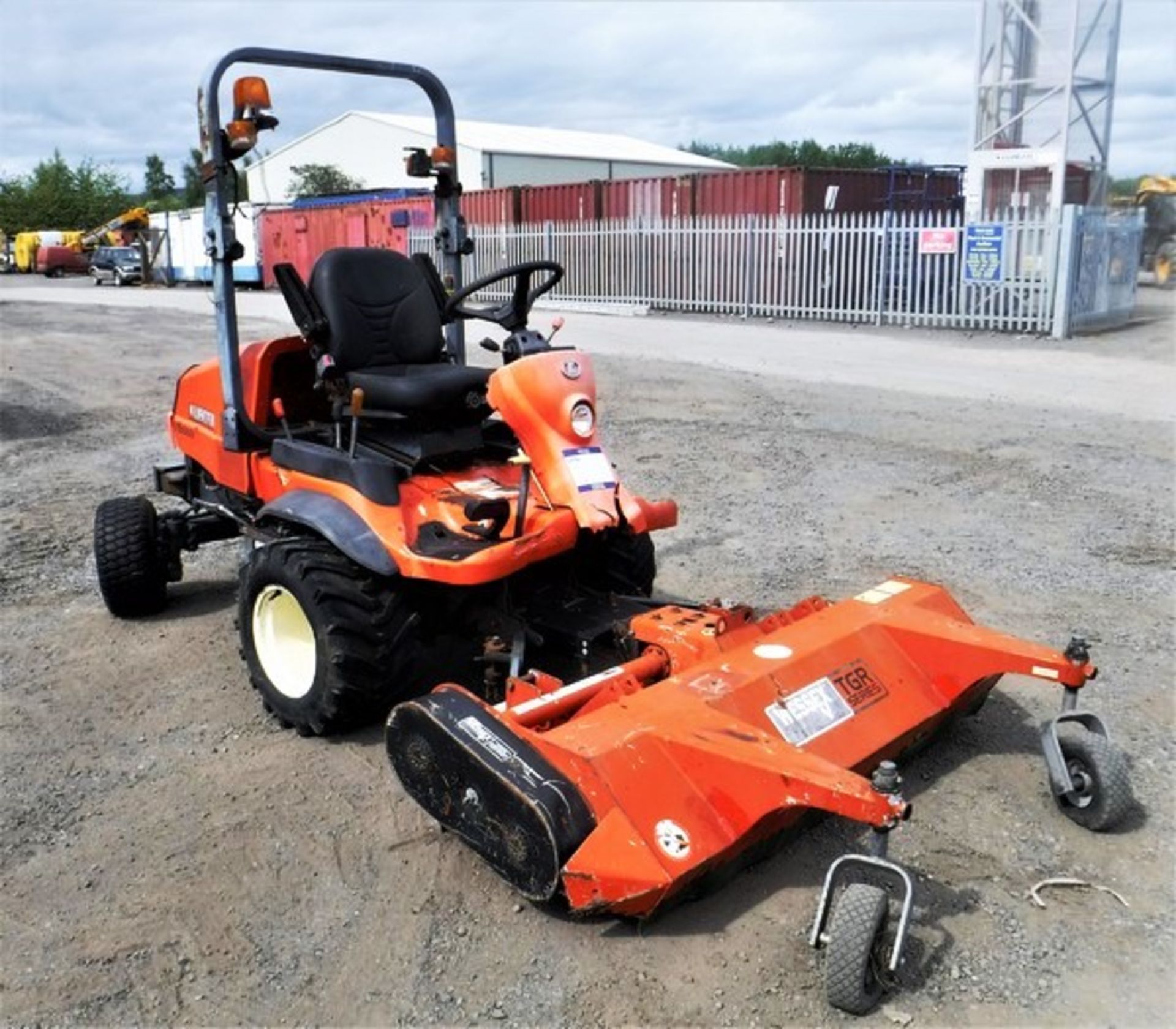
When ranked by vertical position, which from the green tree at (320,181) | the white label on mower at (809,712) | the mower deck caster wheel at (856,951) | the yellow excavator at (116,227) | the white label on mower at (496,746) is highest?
the green tree at (320,181)

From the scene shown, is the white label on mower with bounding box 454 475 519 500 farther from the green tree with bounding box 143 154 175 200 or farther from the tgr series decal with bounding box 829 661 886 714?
the green tree with bounding box 143 154 175 200

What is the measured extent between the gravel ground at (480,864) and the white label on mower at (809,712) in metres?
0.32

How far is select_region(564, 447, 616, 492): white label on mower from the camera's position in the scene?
379 cm

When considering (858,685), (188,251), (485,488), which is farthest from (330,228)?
(858,685)

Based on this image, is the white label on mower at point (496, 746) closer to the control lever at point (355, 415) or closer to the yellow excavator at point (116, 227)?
the control lever at point (355, 415)

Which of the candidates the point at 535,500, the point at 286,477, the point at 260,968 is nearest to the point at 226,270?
the point at 286,477

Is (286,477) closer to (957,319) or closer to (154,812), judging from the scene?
(154,812)

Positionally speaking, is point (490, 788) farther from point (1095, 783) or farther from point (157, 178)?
point (157, 178)

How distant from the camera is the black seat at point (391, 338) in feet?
13.6

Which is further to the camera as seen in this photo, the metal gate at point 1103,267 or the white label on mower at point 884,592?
the metal gate at point 1103,267

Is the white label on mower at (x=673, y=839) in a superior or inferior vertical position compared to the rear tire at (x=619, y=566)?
inferior

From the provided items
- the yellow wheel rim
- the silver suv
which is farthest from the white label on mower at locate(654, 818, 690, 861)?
the silver suv

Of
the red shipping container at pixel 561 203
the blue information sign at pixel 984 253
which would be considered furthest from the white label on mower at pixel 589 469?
the red shipping container at pixel 561 203

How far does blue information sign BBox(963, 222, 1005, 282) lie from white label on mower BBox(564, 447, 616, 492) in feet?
42.6
